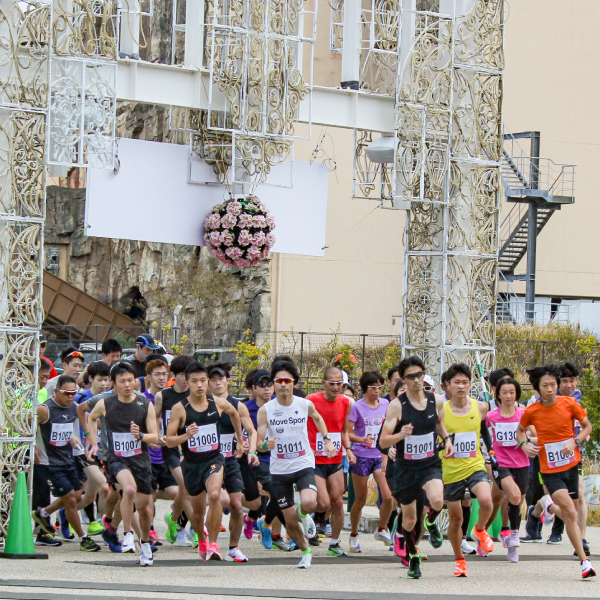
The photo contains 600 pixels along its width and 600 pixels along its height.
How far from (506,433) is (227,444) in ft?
9.12

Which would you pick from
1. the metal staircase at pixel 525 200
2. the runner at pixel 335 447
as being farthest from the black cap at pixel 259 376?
the metal staircase at pixel 525 200

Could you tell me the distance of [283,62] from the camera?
1295 centimetres

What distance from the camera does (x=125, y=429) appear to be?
1058cm

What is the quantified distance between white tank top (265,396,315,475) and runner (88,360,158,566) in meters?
1.09

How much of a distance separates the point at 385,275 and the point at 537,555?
26.5 m

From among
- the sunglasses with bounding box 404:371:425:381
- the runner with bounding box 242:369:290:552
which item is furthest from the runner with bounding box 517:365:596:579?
the runner with bounding box 242:369:290:552

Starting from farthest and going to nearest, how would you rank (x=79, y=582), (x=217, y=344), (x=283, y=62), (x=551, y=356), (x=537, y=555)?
1. (x=217, y=344)
2. (x=551, y=356)
3. (x=283, y=62)
4. (x=537, y=555)
5. (x=79, y=582)

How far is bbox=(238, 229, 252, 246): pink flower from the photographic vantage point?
1303cm

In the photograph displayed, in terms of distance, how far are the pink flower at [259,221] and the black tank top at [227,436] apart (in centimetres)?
258

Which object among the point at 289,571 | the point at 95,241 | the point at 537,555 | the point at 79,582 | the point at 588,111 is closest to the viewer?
the point at 79,582

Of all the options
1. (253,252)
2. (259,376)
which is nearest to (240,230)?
(253,252)

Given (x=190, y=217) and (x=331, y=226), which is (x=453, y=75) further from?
(x=331, y=226)

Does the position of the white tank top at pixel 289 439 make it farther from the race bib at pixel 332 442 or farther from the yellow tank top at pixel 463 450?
the yellow tank top at pixel 463 450

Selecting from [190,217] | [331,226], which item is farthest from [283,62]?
[331,226]
